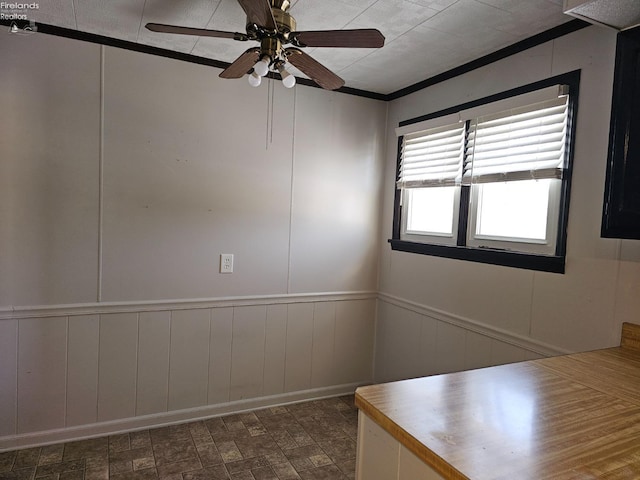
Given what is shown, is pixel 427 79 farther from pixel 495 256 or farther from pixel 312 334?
pixel 312 334

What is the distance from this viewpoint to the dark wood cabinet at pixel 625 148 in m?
1.51

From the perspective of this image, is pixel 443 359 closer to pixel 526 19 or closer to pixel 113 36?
pixel 526 19

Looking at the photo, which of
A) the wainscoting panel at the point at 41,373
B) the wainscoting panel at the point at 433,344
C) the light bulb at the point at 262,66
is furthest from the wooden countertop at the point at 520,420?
the wainscoting panel at the point at 41,373

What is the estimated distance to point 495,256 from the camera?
2395 millimetres

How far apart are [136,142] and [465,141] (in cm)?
209

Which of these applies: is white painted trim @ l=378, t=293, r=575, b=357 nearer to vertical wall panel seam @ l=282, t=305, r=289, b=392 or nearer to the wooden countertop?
the wooden countertop

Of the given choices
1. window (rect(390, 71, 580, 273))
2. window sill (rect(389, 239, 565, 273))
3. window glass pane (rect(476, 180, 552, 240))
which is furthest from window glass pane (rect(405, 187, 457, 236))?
window glass pane (rect(476, 180, 552, 240))

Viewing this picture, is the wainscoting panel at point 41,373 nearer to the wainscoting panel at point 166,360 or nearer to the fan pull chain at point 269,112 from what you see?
the wainscoting panel at point 166,360

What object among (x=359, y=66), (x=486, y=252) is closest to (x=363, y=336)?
(x=486, y=252)

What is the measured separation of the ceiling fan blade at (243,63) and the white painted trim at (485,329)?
1920 mm

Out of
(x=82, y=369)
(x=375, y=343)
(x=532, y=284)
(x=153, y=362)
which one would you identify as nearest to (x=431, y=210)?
(x=532, y=284)

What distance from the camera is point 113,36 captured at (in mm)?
2471

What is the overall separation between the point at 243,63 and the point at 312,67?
31 centimetres

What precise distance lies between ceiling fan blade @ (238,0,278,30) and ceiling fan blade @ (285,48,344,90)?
221 mm
